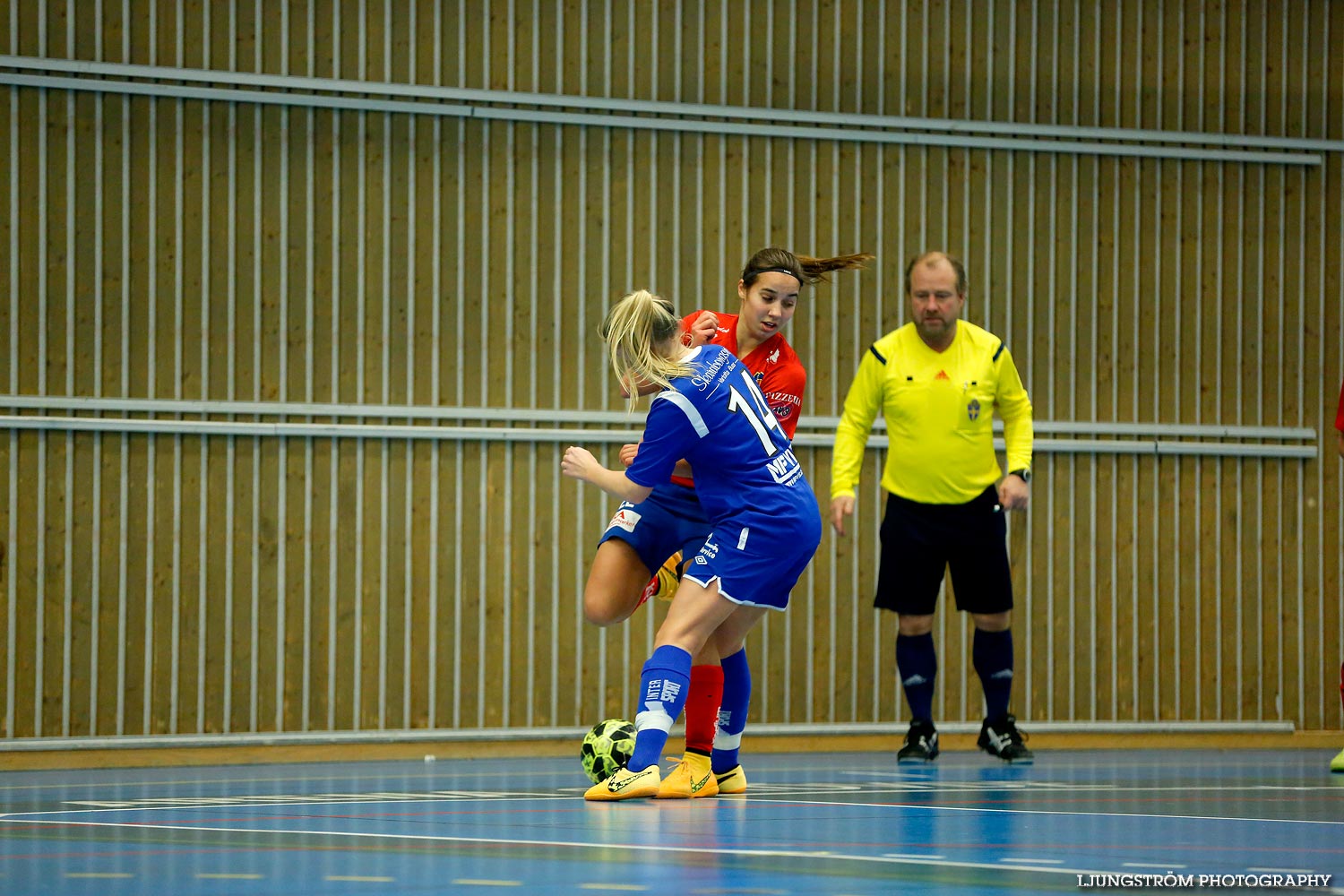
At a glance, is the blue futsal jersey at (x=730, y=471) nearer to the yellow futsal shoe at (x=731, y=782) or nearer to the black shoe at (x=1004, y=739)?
the yellow futsal shoe at (x=731, y=782)

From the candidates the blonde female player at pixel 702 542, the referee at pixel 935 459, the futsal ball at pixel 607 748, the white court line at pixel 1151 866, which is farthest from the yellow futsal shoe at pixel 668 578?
the white court line at pixel 1151 866

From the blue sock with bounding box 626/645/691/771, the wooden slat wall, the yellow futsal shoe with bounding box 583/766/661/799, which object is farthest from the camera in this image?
the wooden slat wall

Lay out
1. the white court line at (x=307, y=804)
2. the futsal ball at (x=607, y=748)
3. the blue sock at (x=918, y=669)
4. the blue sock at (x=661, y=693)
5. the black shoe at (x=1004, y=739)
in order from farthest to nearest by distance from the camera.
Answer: the black shoe at (x=1004, y=739) < the blue sock at (x=918, y=669) < the futsal ball at (x=607, y=748) < the white court line at (x=307, y=804) < the blue sock at (x=661, y=693)

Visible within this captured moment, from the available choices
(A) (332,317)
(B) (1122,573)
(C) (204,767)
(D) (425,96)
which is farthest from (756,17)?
(C) (204,767)

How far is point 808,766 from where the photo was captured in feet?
24.5

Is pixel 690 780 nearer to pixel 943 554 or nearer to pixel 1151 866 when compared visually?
pixel 1151 866


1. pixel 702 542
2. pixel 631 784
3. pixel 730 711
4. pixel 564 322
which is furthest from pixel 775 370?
pixel 564 322

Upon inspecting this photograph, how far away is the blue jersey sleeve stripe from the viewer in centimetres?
495

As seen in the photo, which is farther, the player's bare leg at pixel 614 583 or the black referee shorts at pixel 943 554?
the black referee shorts at pixel 943 554

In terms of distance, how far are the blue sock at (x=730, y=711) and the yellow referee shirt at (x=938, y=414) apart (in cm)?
166

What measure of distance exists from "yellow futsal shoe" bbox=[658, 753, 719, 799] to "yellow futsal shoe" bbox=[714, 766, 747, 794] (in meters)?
0.11

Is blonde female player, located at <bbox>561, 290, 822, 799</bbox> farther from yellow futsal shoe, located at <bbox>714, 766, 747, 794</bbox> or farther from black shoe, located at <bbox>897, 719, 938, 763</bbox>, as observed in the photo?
black shoe, located at <bbox>897, 719, 938, 763</bbox>

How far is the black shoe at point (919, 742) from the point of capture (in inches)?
289

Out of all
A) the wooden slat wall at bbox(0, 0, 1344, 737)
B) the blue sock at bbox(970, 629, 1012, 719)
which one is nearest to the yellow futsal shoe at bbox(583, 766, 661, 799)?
the blue sock at bbox(970, 629, 1012, 719)
